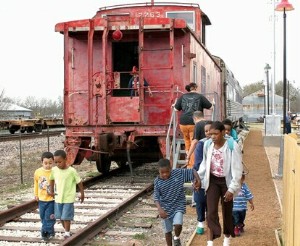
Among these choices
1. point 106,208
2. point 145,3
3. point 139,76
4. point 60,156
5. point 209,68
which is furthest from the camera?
point 209,68

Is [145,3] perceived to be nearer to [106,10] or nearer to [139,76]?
[106,10]

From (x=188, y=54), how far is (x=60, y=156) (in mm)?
5285

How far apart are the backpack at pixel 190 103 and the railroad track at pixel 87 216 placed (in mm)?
1955

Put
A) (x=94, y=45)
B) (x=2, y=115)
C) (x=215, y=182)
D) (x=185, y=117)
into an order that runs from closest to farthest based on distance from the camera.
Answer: (x=215, y=182)
(x=185, y=117)
(x=94, y=45)
(x=2, y=115)

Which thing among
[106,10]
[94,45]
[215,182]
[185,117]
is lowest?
[215,182]

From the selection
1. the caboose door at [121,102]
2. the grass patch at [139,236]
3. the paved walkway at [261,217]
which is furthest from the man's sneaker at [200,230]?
the caboose door at [121,102]

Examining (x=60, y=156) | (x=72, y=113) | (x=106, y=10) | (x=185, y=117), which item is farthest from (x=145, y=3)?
(x=60, y=156)

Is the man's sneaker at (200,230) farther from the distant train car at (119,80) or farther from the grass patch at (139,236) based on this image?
the distant train car at (119,80)

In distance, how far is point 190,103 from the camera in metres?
9.42

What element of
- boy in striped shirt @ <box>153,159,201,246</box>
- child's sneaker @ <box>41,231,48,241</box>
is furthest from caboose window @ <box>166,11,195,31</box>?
boy in striped shirt @ <box>153,159,201,246</box>

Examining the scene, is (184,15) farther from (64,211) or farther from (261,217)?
(64,211)

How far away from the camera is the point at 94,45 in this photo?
456 inches

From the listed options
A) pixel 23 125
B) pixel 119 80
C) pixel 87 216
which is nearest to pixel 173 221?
pixel 87 216

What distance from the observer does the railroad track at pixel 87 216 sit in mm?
6758
